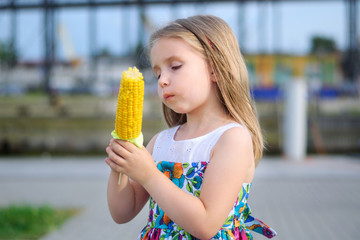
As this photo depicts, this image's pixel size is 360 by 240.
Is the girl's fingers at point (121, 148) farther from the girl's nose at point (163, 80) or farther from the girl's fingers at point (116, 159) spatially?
the girl's nose at point (163, 80)

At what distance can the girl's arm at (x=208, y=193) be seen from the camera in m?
1.21

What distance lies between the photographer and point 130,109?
4.07 ft

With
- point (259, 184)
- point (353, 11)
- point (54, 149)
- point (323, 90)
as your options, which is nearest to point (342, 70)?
point (323, 90)

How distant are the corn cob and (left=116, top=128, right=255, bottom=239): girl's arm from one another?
4 centimetres

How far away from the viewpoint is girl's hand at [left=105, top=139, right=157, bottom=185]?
1.22 m

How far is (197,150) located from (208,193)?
17 cm

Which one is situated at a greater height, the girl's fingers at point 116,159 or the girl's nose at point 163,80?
the girl's nose at point 163,80

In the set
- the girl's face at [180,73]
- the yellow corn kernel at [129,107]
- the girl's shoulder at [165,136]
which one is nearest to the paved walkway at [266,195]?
the girl's shoulder at [165,136]

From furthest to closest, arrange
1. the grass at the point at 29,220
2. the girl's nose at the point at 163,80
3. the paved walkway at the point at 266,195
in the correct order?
the paved walkway at the point at 266,195
the grass at the point at 29,220
the girl's nose at the point at 163,80

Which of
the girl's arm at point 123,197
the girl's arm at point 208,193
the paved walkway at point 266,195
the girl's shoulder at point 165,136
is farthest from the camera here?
the paved walkway at point 266,195

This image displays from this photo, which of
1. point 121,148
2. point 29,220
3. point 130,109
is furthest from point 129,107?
point 29,220

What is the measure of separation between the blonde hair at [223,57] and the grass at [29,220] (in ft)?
9.40

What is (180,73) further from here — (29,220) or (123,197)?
(29,220)

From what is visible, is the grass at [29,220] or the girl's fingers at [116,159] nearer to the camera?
the girl's fingers at [116,159]
